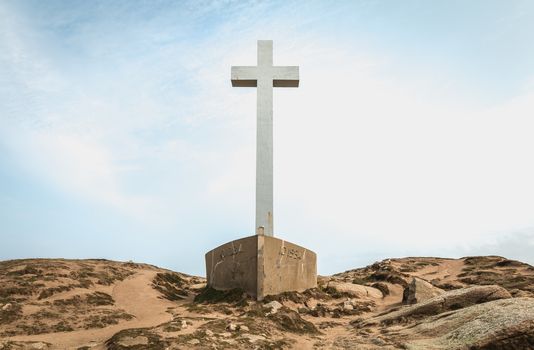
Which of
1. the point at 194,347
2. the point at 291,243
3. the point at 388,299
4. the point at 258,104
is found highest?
the point at 258,104

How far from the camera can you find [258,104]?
18.9 m

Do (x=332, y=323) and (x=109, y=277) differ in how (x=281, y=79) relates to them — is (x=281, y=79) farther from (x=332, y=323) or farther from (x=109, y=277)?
(x=109, y=277)

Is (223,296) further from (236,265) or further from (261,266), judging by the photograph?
(261,266)

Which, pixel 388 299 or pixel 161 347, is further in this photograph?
pixel 388 299

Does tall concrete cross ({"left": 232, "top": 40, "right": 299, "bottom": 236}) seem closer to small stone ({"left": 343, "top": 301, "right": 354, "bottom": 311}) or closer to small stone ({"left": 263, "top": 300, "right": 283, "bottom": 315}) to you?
small stone ({"left": 263, "top": 300, "right": 283, "bottom": 315})

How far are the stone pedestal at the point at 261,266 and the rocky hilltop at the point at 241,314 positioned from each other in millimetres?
451

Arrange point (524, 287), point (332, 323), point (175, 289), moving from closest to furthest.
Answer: point (332, 323) < point (524, 287) < point (175, 289)

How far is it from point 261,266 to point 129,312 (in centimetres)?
536

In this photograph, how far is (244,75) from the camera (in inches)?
773

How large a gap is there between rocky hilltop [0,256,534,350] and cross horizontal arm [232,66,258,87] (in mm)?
9222

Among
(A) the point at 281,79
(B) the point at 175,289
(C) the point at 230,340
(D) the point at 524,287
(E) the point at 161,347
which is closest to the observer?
(E) the point at 161,347

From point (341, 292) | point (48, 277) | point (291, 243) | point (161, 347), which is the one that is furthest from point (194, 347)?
point (48, 277)

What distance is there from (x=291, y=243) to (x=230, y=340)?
21.2 feet

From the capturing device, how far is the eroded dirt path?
12.1 meters
